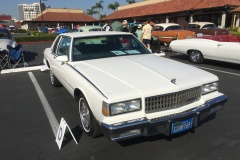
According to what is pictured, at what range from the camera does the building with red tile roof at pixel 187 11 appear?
22328 millimetres

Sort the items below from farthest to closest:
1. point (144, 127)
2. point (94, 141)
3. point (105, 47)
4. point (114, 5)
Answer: point (114, 5) < point (105, 47) < point (94, 141) < point (144, 127)

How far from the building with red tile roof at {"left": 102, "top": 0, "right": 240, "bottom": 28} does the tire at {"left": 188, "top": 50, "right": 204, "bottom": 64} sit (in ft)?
49.4

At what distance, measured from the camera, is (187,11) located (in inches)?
1009

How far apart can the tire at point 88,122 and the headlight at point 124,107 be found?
509 mm

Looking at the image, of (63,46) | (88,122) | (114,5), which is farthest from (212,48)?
(114,5)

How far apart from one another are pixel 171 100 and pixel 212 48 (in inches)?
237

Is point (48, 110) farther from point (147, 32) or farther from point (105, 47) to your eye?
point (147, 32)

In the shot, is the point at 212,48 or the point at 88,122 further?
the point at 212,48

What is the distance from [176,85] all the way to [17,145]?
248 cm

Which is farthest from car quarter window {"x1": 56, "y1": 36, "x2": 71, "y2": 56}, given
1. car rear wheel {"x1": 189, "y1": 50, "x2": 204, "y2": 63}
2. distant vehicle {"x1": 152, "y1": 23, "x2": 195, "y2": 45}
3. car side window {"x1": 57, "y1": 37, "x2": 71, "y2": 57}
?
distant vehicle {"x1": 152, "y1": 23, "x2": 195, "y2": 45}

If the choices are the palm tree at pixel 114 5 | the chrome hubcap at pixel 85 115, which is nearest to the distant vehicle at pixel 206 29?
the chrome hubcap at pixel 85 115

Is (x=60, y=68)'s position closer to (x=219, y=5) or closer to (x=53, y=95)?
(x=53, y=95)

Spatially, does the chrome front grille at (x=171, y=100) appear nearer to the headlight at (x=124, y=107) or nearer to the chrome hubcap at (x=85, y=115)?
the headlight at (x=124, y=107)

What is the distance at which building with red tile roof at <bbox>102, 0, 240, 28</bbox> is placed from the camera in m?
22.3
